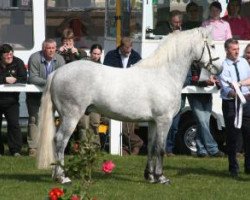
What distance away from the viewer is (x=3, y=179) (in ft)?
45.8

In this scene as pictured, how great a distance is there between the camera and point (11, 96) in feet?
55.8

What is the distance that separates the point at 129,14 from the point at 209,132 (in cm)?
286

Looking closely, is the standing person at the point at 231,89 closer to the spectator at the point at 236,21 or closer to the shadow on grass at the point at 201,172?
the shadow on grass at the point at 201,172

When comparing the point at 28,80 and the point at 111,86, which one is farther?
the point at 28,80

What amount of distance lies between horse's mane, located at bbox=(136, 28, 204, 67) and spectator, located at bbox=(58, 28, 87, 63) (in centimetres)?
383

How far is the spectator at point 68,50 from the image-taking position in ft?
57.7

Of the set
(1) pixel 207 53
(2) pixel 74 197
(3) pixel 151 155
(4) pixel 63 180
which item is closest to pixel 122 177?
(3) pixel 151 155

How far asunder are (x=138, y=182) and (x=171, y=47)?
1.98 metres

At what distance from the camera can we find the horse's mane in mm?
13906

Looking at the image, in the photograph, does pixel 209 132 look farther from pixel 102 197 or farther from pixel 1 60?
pixel 102 197

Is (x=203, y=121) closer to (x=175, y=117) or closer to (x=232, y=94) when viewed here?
(x=175, y=117)

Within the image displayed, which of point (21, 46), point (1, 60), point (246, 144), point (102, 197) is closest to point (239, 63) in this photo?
point (246, 144)

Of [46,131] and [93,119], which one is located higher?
[46,131]

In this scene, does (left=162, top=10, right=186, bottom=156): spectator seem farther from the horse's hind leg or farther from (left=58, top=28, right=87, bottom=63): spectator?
the horse's hind leg
